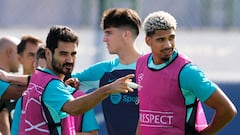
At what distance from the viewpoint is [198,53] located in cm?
1238

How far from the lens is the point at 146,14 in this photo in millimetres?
13711

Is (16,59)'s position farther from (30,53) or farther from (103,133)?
(103,133)

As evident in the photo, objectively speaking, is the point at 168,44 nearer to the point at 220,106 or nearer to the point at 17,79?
the point at 220,106

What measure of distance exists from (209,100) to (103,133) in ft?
11.9

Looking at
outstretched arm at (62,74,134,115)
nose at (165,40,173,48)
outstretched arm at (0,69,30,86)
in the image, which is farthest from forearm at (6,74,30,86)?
nose at (165,40,173,48)

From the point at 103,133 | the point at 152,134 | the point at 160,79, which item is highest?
the point at 160,79

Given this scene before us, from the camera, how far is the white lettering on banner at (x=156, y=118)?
5504mm

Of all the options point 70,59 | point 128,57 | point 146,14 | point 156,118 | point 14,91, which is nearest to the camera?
point 156,118

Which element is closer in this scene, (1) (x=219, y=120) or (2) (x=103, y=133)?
(1) (x=219, y=120)

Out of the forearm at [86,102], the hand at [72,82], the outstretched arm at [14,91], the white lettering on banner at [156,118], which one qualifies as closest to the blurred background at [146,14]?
the outstretched arm at [14,91]

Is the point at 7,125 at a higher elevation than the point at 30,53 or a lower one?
lower

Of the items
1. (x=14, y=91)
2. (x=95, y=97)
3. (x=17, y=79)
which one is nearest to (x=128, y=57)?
(x=17, y=79)

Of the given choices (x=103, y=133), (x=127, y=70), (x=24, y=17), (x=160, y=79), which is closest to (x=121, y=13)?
(x=127, y=70)

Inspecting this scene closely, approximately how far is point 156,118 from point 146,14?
8.24m
